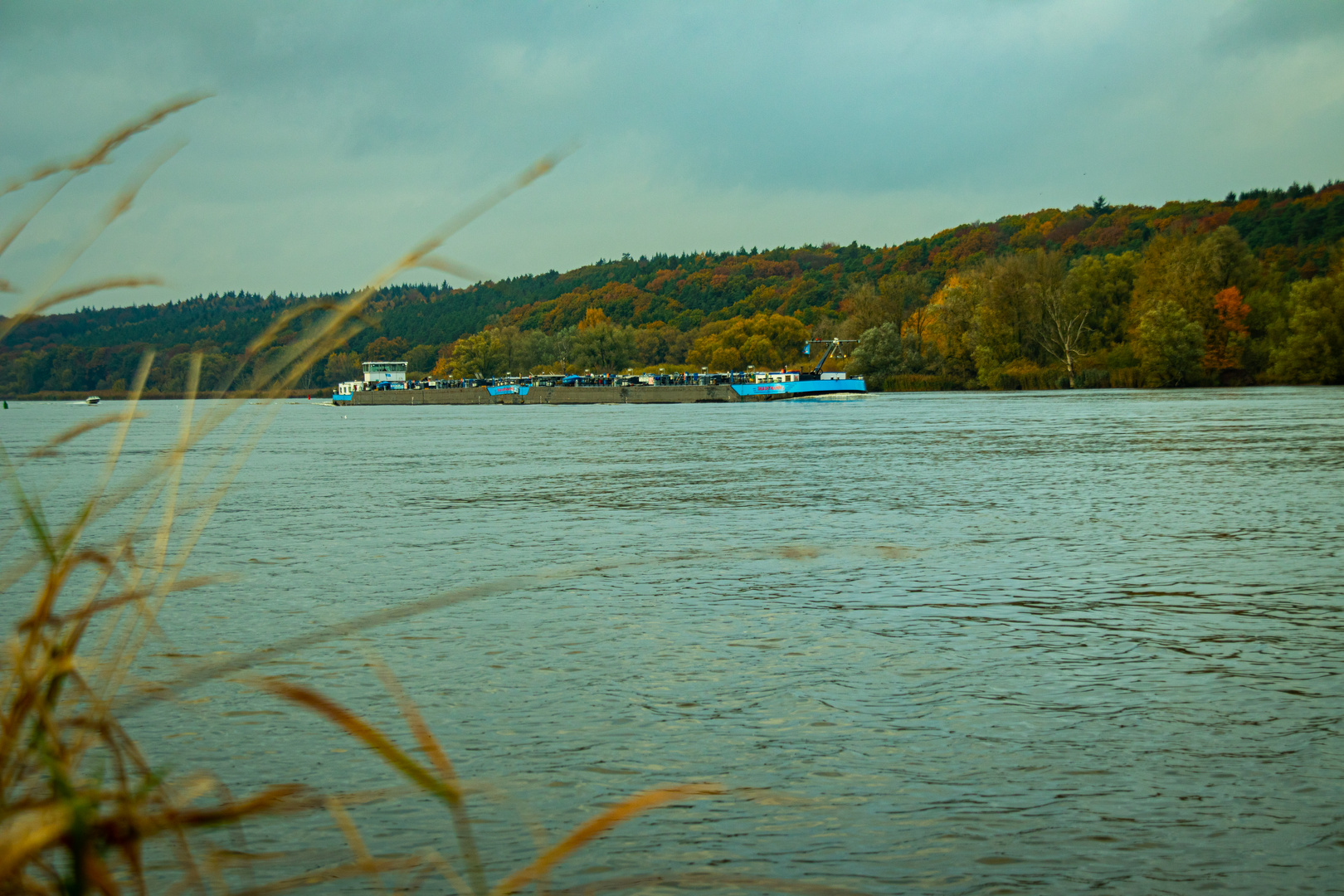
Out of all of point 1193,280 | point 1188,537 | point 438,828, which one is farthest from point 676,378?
point 438,828

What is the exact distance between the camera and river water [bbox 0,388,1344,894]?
212 inches

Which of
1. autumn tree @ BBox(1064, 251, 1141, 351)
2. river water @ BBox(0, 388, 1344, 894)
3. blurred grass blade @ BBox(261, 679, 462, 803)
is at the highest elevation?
autumn tree @ BBox(1064, 251, 1141, 351)

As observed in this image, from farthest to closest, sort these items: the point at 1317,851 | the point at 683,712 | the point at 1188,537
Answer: the point at 1188,537
the point at 683,712
the point at 1317,851

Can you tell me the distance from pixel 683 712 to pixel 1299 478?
18.5m

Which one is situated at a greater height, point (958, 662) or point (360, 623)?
point (360, 623)

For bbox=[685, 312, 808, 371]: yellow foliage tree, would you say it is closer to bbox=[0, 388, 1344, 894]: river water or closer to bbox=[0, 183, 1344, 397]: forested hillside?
bbox=[0, 183, 1344, 397]: forested hillside

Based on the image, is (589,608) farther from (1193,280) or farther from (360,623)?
(1193,280)

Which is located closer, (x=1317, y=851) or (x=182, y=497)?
(x=1317, y=851)

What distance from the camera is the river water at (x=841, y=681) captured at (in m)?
5.38

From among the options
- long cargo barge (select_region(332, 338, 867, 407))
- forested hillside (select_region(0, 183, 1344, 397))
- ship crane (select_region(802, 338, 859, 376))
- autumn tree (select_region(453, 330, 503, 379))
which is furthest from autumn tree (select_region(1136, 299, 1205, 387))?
autumn tree (select_region(453, 330, 503, 379))

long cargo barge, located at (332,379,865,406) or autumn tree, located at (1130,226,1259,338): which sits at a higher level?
autumn tree, located at (1130,226,1259,338)

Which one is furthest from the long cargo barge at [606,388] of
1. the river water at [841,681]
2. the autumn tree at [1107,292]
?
the river water at [841,681]

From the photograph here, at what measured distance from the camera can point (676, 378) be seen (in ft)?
492

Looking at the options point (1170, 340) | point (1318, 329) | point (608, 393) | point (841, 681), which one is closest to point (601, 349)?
point (608, 393)
